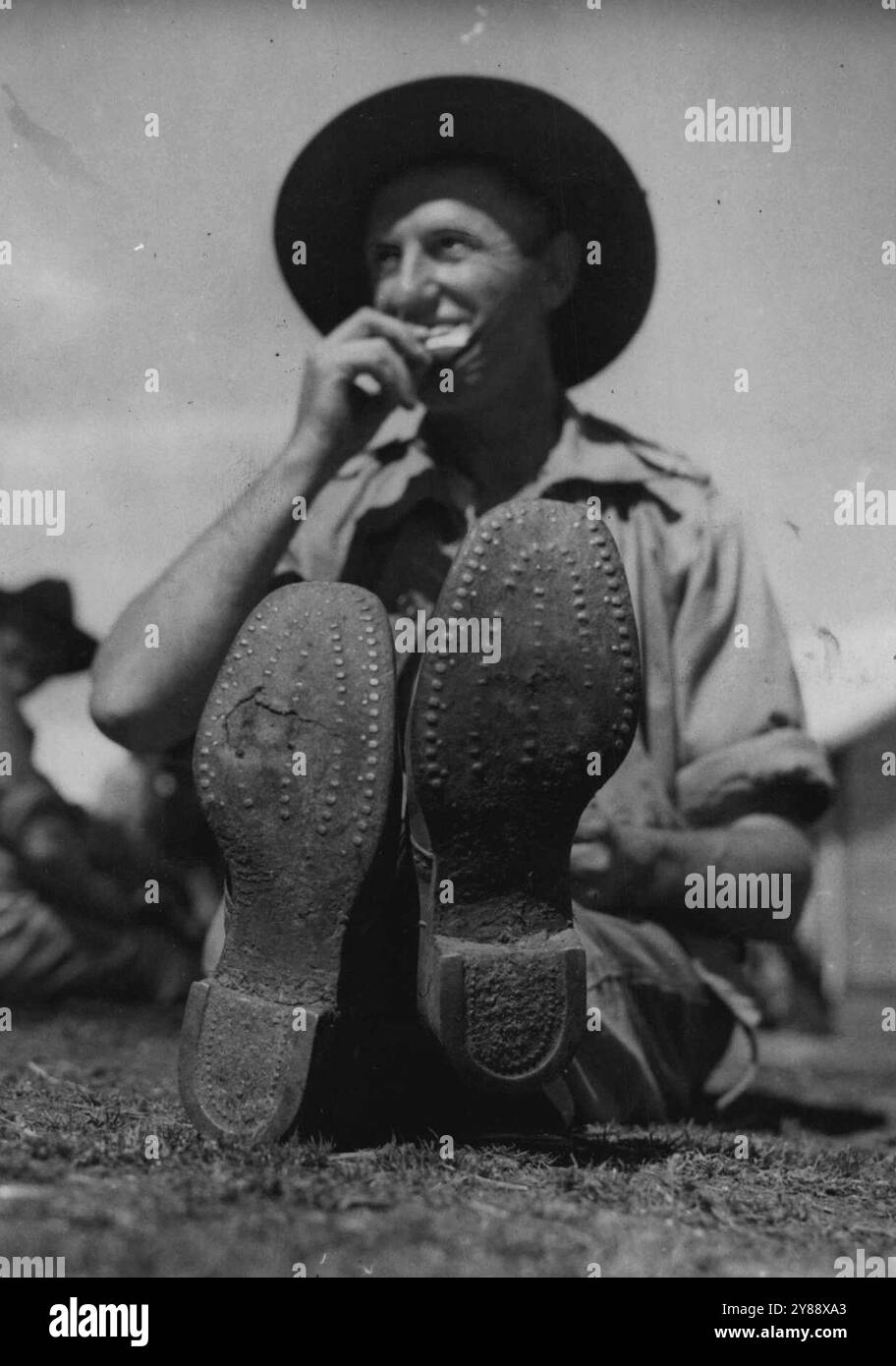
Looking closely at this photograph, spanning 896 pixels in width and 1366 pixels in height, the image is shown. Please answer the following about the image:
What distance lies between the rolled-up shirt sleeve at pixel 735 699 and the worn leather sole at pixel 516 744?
1.16m

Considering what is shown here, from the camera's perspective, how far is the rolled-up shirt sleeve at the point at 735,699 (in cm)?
430

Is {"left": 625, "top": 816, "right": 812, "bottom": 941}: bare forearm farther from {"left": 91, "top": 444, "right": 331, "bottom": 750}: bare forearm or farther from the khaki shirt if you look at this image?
{"left": 91, "top": 444, "right": 331, "bottom": 750}: bare forearm

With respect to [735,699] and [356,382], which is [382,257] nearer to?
[356,382]

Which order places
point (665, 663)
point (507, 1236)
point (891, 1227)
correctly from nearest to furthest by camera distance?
point (507, 1236)
point (891, 1227)
point (665, 663)

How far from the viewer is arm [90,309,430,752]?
4.23 metres

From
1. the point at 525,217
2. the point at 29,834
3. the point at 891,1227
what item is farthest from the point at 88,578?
the point at 891,1227

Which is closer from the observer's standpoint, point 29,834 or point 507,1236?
point 507,1236

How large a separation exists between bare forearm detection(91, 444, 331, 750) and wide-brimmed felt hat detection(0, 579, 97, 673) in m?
0.07

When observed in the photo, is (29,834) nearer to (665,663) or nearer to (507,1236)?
(665,663)

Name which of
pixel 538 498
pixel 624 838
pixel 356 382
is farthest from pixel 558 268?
pixel 624 838
